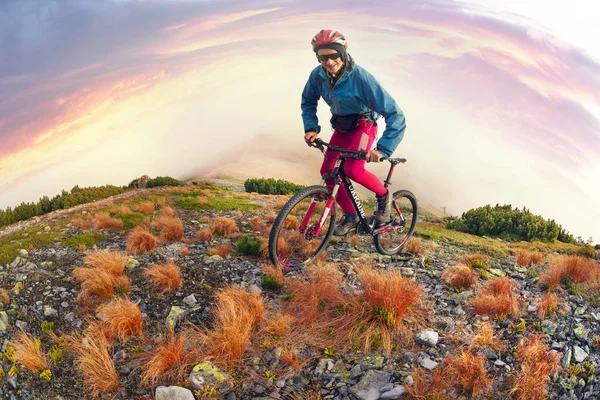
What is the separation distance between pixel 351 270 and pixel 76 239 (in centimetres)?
674

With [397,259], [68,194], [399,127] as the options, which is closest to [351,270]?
[397,259]

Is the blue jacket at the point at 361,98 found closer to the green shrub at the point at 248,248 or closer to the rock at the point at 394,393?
the green shrub at the point at 248,248

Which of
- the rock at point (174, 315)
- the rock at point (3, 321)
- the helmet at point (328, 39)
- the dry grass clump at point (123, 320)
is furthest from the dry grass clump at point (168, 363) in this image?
the helmet at point (328, 39)

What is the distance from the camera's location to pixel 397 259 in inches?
348

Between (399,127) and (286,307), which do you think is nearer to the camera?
(286,307)

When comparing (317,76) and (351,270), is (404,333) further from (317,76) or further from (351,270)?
(317,76)

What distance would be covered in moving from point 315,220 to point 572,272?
494cm

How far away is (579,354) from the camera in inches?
189

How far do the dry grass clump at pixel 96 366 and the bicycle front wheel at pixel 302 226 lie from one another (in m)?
3.13

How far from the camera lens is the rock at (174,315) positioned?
5.70 meters

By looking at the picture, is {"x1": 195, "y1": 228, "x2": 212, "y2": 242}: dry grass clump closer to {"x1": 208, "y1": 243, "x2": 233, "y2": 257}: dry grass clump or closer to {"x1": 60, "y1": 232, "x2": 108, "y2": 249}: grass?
{"x1": 208, "y1": 243, "x2": 233, "y2": 257}: dry grass clump

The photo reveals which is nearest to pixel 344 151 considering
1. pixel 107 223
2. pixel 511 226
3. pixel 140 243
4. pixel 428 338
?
pixel 428 338

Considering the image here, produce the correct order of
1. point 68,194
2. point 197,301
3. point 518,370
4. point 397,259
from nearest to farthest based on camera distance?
point 518,370 → point 197,301 → point 397,259 → point 68,194

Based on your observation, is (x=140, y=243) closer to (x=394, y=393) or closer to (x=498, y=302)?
(x=394, y=393)
